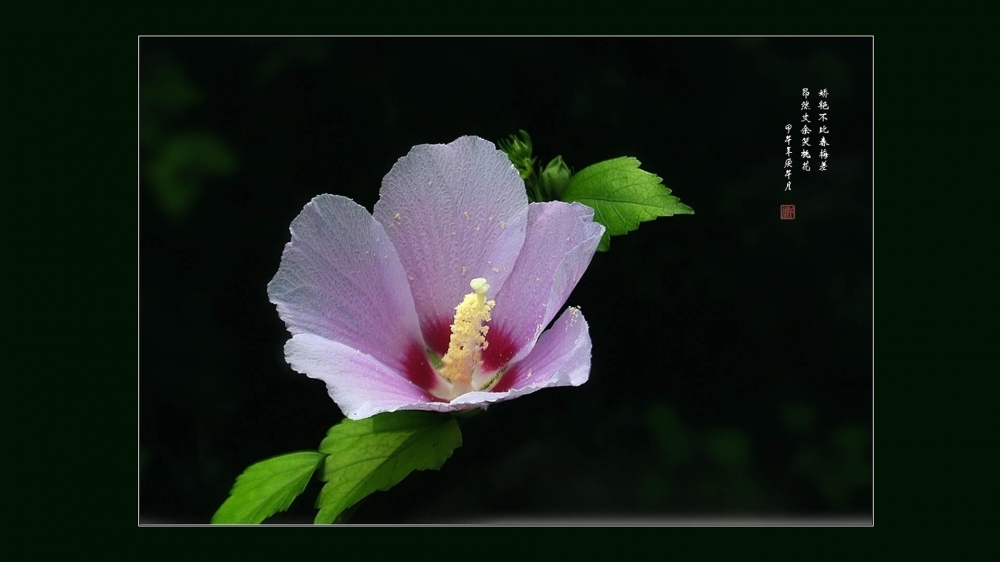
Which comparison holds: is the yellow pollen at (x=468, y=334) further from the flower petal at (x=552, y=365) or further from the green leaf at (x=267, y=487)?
the green leaf at (x=267, y=487)

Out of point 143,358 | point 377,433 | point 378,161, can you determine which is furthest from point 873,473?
point 143,358

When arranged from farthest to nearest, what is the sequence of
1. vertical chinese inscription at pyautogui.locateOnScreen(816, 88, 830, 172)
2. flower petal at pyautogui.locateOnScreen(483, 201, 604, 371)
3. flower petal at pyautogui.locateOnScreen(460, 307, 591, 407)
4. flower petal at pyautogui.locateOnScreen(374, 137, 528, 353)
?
vertical chinese inscription at pyautogui.locateOnScreen(816, 88, 830, 172) → flower petal at pyautogui.locateOnScreen(374, 137, 528, 353) → flower petal at pyautogui.locateOnScreen(483, 201, 604, 371) → flower petal at pyautogui.locateOnScreen(460, 307, 591, 407)

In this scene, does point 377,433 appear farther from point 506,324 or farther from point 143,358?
point 143,358

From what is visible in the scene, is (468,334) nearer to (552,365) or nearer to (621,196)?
(552,365)

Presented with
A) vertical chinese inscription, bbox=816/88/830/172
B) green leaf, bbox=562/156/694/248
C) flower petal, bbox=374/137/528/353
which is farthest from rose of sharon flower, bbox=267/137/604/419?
vertical chinese inscription, bbox=816/88/830/172

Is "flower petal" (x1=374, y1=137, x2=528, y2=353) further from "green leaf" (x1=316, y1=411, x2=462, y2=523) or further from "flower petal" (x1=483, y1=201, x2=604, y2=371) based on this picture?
"green leaf" (x1=316, y1=411, x2=462, y2=523)

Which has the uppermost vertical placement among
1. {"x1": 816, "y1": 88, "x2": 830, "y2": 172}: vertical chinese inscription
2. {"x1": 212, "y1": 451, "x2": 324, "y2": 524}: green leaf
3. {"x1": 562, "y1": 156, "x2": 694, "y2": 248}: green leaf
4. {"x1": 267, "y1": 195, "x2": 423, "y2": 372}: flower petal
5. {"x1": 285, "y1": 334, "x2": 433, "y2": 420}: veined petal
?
{"x1": 816, "y1": 88, "x2": 830, "y2": 172}: vertical chinese inscription

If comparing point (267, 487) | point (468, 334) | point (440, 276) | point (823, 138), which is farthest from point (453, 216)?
point (823, 138)
